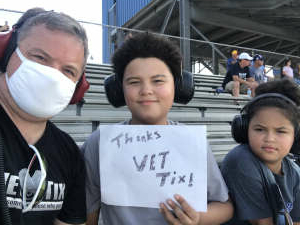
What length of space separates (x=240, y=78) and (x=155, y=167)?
485 centimetres

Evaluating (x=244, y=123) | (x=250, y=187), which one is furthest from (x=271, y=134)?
(x=250, y=187)

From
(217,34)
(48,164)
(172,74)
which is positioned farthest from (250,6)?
(48,164)

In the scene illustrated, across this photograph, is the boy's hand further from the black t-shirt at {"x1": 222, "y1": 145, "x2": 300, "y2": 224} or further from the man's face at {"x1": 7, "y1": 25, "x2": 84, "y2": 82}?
the man's face at {"x1": 7, "y1": 25, "x2": 84, "y2": 82}

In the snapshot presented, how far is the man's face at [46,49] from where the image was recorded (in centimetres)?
80

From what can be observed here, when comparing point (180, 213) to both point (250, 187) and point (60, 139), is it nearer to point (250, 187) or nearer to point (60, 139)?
point (250, 187)

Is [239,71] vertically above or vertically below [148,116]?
above

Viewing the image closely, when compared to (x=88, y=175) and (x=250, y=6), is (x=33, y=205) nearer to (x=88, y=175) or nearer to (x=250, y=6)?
(x=88, y=175)

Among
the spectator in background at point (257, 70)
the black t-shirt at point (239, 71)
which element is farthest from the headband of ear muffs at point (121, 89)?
the spectator in background at point (257, 70)

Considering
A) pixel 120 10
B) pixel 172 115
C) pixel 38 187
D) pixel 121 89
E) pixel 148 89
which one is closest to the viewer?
pixel 38 187

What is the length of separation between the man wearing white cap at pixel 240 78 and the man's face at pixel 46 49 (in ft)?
15.8

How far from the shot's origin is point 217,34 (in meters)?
12.3

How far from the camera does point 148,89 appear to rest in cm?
96

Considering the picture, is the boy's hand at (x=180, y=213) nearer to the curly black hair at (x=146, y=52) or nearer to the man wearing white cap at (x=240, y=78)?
the curly black hair at (x=146, y=52)

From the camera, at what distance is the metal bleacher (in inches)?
104
